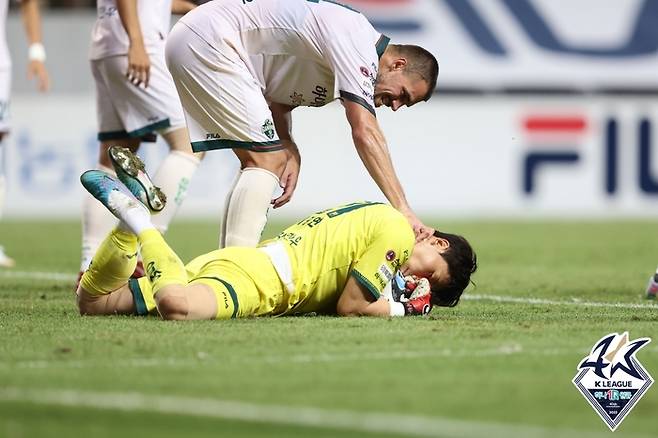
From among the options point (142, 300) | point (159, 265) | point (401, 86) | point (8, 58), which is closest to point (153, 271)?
point (159, 265)

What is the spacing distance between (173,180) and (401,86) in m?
1.67

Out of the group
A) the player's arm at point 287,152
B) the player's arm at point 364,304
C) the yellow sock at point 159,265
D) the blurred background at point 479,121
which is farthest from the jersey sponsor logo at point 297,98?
the blurred background at point 479,121

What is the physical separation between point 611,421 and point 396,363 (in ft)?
3.07

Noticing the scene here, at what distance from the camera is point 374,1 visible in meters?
16.9

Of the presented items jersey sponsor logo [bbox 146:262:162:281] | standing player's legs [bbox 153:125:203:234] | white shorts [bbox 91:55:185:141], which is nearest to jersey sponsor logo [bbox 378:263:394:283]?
jersey sponsor logo [bbox 146:262:162:281]

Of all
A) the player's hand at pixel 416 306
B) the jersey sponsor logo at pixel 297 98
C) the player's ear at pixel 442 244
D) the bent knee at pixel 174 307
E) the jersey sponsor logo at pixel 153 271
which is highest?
the jersey sponsor logo at pixel 297 98

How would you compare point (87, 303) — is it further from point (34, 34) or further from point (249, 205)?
point (34, 34)

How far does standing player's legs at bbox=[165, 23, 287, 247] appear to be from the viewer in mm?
6609

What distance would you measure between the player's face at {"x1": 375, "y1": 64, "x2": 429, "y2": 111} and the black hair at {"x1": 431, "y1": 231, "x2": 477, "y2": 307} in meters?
0.73

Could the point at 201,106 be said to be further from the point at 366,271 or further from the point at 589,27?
the point at 589,27

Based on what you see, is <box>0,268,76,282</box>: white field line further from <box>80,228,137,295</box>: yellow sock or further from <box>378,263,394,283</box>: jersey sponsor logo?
<box>378,263,394,283</box>: jersey sponsor logo

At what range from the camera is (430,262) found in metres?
6.21

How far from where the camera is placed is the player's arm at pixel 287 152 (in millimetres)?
6895

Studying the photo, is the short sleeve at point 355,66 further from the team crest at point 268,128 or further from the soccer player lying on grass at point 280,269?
the soccer player lying on grass at point 280,269
